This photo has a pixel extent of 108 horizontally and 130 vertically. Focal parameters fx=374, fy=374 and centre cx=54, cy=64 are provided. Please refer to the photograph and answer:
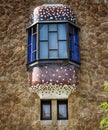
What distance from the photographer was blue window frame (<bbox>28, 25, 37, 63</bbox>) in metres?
13.1

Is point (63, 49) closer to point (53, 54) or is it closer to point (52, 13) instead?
point (53, 54)

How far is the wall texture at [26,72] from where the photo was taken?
1262cm

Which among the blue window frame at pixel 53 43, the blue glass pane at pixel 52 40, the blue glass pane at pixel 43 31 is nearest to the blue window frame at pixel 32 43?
the blue window frame at pixel 53 43

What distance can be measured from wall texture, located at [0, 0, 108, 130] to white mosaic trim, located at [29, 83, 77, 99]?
0.70 feet

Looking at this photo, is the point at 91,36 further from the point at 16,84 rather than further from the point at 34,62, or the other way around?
the point at 16,84

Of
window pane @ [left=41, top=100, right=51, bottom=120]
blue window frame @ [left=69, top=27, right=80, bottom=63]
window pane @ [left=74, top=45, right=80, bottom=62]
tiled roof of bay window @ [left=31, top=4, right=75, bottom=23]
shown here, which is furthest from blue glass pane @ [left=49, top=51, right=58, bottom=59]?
window pane @ [left=41, top=100, right=51, bottom=120]

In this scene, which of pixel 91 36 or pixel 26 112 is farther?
pixel 91 36

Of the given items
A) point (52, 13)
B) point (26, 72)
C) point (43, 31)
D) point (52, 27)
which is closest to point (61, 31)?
point (52, 27)

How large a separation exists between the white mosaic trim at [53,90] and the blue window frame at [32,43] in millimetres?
1074

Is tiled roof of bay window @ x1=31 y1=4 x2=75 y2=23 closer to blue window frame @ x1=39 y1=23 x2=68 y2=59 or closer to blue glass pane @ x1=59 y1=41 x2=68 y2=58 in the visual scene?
blue window frame @ x1=39 y1=23 x2=68 y2=59

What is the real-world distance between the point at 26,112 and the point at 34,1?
432 centimetres

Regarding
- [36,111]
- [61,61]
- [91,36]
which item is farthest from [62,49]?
[36,111]

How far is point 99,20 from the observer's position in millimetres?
13938

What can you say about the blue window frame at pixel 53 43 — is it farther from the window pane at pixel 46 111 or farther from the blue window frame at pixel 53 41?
the window pane at pixel 46 111
